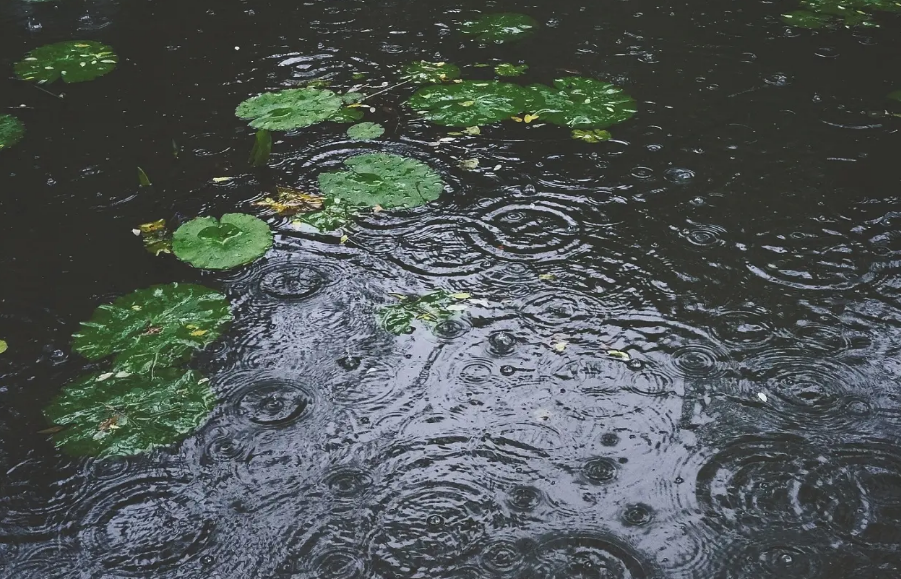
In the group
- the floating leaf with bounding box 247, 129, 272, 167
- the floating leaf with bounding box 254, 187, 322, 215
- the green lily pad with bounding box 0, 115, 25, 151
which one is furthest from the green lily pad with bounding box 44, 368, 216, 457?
the green lily pad with bounding box 0, 115, 25, 151

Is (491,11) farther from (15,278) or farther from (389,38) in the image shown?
(15,278)

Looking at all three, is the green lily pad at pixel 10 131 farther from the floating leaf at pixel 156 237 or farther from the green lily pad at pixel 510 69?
the green lily pad at pixel 510 69

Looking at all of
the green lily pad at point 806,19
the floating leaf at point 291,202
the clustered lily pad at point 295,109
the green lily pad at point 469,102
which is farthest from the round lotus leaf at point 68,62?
the green lily pad at point 806,19

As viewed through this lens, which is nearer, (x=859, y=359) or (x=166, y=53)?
(x=859, y=359)

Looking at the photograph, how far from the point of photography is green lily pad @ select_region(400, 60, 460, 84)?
462cm

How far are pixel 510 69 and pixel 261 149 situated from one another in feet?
5.44

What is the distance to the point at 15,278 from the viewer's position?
3.24 meters

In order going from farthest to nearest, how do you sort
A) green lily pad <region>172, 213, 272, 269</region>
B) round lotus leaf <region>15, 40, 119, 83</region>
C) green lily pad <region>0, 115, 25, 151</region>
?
round lotus leaf <region>15, 40, 119, 83</region> → green lily pad <region>0, 115, 25, 151</region> → green lily pad <region>172, 213, 272, 269</region>

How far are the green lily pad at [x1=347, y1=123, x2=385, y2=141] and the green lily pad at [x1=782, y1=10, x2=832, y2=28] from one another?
3.00 meters

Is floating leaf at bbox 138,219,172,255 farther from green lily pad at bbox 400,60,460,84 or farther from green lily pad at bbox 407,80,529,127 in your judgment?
green lily pad at bbox 400,60,460,84

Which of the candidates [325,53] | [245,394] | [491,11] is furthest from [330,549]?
[491,11]

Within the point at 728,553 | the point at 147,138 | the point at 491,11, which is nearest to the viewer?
the point at 728,553

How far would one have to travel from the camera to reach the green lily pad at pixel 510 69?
464cm

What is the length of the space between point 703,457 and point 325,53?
357cm
